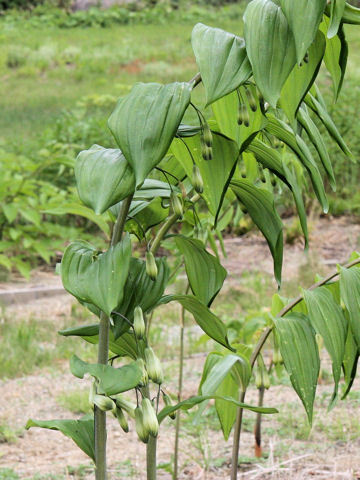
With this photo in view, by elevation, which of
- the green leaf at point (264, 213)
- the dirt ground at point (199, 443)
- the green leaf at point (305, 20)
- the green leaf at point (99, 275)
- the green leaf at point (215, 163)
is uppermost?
the green leaf at point (305, 20)

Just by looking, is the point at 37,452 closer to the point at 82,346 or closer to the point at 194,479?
the point at 194,479

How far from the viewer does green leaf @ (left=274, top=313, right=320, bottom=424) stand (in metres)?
1.39

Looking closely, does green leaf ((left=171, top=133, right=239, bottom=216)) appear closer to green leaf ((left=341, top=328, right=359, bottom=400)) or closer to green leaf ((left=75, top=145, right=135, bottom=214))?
green leaf ((left=75, top=145, right=135, bottom=214))

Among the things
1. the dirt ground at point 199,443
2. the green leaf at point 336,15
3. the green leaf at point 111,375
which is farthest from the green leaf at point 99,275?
the dirt ground at point 199,443

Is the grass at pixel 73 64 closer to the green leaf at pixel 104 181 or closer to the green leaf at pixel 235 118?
the green leaf at pixel 235 118

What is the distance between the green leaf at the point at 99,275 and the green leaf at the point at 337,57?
0.45m

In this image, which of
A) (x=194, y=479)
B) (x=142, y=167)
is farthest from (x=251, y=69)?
(x=194, y=479)

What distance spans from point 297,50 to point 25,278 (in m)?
4.18

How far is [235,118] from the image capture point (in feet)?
4.12

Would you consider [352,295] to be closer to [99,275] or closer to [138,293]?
[138,293]

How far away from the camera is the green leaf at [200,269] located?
4.58ft

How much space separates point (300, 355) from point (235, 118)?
47 centimetres

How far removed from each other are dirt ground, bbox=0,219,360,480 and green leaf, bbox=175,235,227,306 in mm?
879

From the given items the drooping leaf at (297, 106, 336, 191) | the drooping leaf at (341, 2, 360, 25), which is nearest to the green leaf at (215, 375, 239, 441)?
the drooping leaf at (297, 106, 336, 191)
